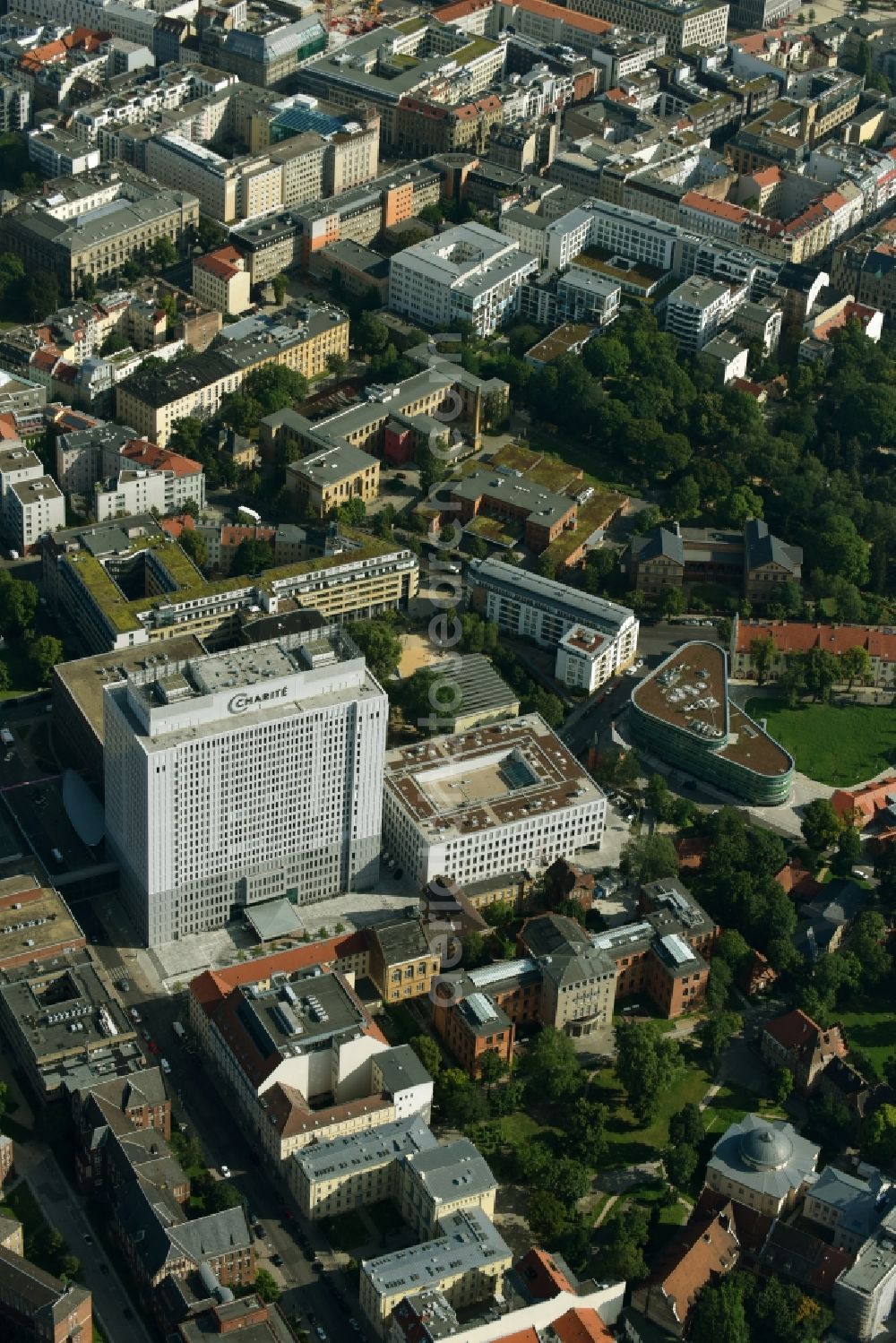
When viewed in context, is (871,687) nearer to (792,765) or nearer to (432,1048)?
(792,765)

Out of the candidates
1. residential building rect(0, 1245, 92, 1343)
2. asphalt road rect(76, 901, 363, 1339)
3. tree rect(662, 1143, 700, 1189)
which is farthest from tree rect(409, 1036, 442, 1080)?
residential building rect(0, 1245, 92, 1343)

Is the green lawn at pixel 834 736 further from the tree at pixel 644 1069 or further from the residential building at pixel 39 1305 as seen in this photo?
the residential building at pixel 39 1305

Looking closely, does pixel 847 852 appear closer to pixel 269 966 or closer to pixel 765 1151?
pixel 765 1151

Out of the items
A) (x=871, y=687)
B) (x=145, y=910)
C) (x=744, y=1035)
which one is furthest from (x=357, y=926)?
(x=871, y=687)

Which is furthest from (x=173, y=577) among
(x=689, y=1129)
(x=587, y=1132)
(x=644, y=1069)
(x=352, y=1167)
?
(x=689, y=1129)

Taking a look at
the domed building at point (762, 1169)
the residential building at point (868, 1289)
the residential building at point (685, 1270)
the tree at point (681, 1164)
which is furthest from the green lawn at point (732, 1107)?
the residential building at point (868, 1289)

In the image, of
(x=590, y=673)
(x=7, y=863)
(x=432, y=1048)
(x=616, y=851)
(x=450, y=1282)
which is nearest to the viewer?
(x=450, y=1282)
